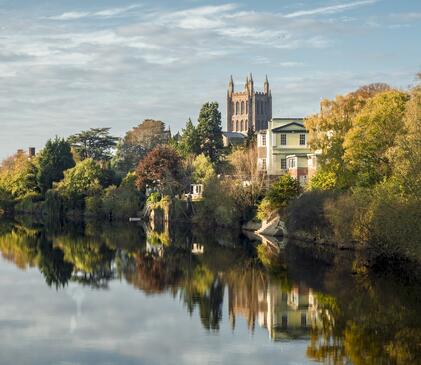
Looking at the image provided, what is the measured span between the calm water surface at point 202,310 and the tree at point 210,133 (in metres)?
58.2

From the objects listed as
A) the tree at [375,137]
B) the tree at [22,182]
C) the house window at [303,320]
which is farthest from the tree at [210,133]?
the house window at [303,320]

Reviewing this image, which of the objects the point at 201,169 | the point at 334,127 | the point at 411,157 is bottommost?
the point at 411,157

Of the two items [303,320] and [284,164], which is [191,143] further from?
[303,320]

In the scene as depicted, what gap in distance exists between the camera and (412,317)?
33906mm

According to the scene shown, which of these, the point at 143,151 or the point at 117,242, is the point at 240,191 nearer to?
the point at 117,242

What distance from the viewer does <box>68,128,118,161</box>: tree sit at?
156 meters

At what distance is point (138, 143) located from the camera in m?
157

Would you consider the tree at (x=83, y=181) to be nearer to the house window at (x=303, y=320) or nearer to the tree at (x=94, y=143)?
the tree at (x=94, y=143)

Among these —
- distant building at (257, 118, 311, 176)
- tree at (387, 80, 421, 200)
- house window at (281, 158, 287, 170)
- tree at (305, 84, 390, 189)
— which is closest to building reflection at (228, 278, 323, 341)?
tree at (387, 80, 421, 200)

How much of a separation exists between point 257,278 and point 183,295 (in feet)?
23.4

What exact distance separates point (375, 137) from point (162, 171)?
46578mm

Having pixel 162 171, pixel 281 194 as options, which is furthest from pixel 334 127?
pixel 162 171

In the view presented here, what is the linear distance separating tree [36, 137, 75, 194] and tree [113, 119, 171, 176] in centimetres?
1275

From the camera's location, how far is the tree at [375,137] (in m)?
58.3
